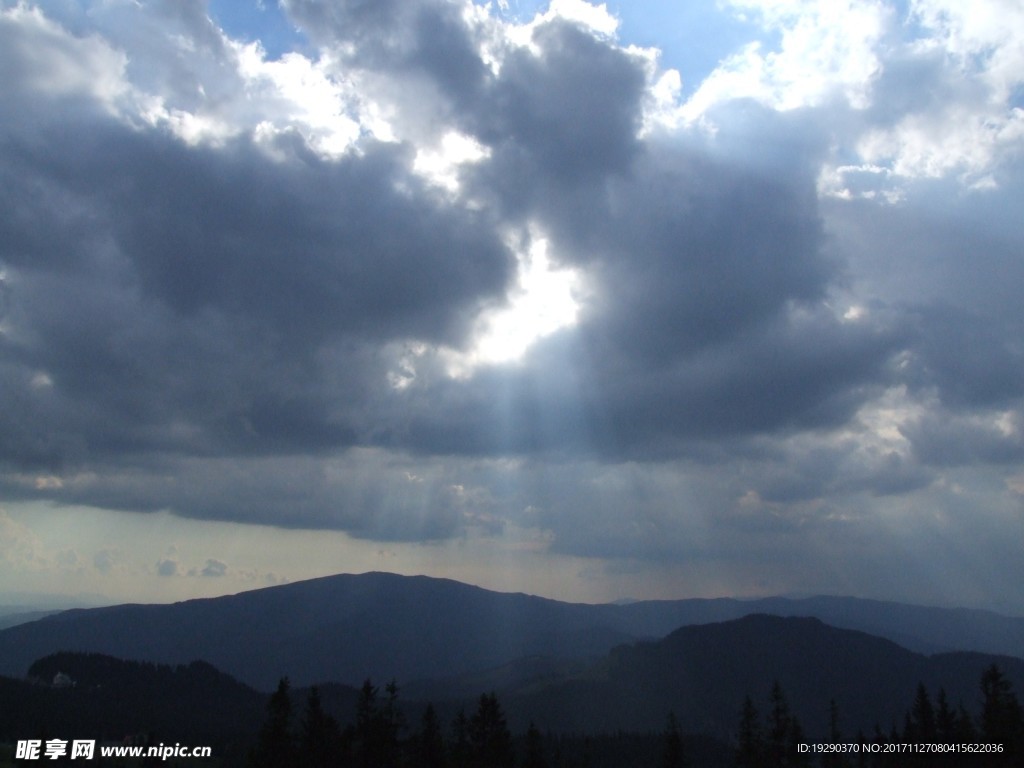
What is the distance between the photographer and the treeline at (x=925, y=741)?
73.3m

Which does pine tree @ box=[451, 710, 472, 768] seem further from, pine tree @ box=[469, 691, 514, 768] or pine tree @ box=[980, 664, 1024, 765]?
pine tree @ box=[980, 664, 1024, 765]

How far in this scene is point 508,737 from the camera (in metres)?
77.2

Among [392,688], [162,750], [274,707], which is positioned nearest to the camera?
[274,707]

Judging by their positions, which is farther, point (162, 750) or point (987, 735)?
point (162, 750)

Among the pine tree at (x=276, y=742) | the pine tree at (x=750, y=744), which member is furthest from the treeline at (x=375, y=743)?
the pine tree at (x=750, y=744)

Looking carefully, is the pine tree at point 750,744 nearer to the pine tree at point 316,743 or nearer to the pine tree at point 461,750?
the pine tree at point 461,750

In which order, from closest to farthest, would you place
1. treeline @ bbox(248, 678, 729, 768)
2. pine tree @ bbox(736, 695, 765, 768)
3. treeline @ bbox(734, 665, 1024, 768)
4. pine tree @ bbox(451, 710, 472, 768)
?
treeline @ bbox(248, 678, 729, 768), treeline @ bbox(734, 665, 1024, 768), pine tree @ bbox(451, 710, 472, 768), pine tree @ bbox(736, 695, 765, 768)

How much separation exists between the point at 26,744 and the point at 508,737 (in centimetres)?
5228

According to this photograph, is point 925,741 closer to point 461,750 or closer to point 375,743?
point 461,750

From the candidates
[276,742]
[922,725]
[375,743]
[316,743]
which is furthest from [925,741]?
[276,742]

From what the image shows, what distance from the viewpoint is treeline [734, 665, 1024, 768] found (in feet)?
241

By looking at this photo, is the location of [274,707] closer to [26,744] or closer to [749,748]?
[26,744]

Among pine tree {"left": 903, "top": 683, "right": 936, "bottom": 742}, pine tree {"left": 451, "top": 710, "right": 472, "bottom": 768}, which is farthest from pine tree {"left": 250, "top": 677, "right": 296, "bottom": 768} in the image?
pine tree {"left": 903, "top": 683, "right": 936, "bottom": 742}

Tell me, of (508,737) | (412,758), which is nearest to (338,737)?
(412,758)
